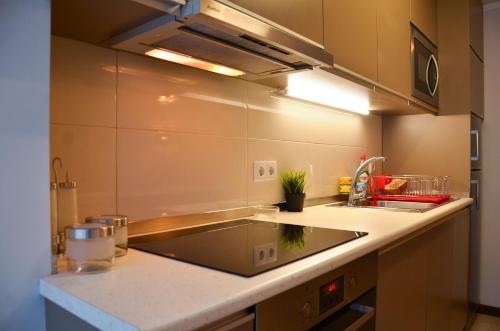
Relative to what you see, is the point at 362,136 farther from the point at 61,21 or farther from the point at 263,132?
the point at 61,21

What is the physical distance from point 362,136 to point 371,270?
1.49 metres

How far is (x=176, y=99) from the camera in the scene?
1.26 meters

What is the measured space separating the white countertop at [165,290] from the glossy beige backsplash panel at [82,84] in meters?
0.40

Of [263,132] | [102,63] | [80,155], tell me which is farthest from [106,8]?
[263,132]

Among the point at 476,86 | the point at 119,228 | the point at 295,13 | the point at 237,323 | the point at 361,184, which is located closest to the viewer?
the point at 237,323

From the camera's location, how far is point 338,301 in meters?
0.99

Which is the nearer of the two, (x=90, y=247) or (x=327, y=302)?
(x=90, y=247)

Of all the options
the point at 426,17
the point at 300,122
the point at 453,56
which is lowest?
the point at 300,122

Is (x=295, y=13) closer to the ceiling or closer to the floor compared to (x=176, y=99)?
closer to the ceiling

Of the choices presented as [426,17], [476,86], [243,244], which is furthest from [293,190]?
[476,86]

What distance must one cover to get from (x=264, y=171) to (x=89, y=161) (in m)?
0.80

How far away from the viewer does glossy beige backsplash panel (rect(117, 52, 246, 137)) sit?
1.13 meters

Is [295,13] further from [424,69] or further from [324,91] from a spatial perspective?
[424,69]

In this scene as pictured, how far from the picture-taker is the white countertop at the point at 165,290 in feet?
1.86
